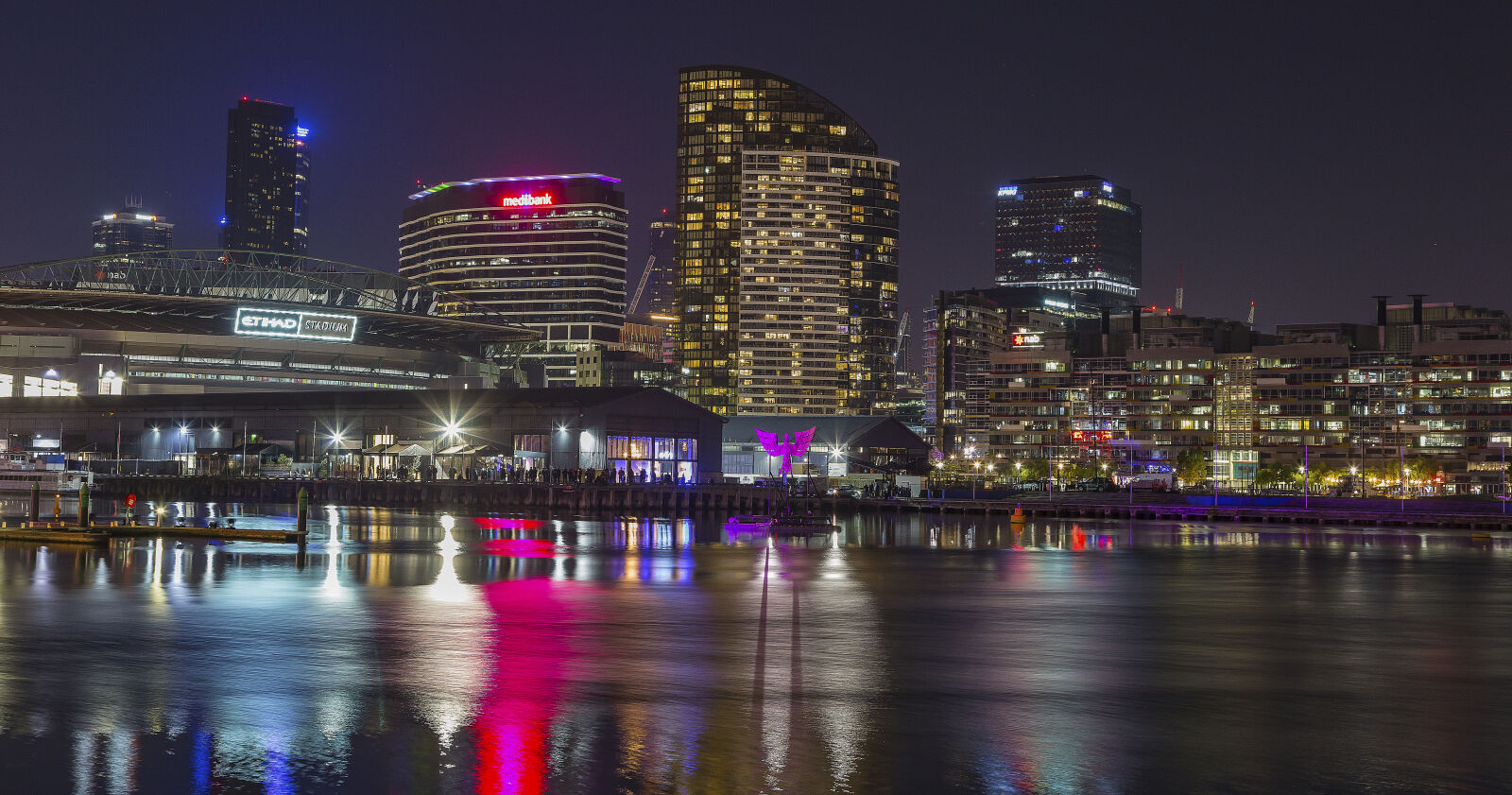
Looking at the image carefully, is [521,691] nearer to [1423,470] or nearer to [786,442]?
[786,442]

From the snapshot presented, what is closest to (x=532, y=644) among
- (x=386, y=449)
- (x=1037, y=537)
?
(x=1037, y=537)

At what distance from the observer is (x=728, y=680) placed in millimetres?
22062

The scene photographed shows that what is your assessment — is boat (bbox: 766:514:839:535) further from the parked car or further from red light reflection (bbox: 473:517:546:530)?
the parked car

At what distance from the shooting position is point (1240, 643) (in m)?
28.2

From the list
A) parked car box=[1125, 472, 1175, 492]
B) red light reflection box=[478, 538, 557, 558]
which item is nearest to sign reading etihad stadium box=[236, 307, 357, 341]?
parked car box=[1125, 472, 1175, 492]

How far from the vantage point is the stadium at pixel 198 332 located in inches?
6442

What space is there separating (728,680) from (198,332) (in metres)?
166

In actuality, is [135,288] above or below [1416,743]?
above

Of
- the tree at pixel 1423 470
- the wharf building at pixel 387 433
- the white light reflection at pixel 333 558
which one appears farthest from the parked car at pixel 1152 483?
the white light reflection at pixel 333 558

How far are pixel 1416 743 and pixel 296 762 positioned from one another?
45.2 feet

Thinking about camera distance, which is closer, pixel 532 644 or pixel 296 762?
pixel 296 762

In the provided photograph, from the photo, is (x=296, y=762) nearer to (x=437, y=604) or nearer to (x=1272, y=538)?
(x=437, y=604)

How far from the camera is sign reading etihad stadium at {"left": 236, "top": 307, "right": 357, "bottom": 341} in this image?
16925 centimetres

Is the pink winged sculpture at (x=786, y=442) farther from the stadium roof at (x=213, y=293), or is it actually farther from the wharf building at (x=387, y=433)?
the stadium roof at (x=213, y=293)
